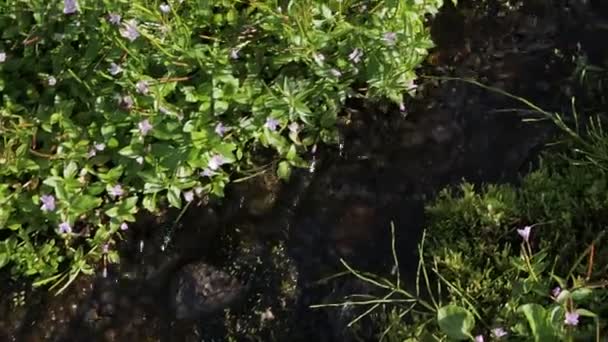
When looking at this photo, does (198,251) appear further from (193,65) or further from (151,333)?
(193,65)

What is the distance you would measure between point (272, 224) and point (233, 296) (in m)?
0.36

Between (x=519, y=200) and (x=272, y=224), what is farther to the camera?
(x=272, y=224)

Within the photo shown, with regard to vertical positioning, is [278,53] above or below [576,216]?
above

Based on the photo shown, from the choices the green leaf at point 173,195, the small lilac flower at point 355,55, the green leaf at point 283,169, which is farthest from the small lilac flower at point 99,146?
the small lilac flower at point 355,55

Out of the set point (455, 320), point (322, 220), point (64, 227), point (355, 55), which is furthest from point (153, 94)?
point (455, 320)

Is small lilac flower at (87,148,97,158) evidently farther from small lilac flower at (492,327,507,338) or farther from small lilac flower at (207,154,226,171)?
small lilac flower at (492,327,507,338)

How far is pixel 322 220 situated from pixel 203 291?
1.92 ft

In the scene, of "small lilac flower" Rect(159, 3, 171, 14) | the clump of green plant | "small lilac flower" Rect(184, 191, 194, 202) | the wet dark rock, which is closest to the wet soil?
the wet dark rock

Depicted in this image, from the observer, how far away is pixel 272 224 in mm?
3928

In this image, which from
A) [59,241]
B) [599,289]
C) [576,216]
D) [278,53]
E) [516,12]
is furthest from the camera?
[516,12]

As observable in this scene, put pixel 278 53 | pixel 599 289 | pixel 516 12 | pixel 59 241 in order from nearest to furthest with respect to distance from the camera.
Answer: pixel 599 289 → pixel 278 53 → pixel 59 241 → pixel 516 12

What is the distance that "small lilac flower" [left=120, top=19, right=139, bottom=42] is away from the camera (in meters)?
3.36

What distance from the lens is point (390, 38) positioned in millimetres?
3492

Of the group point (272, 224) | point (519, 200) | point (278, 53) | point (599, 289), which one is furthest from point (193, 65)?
point (599, 289)
